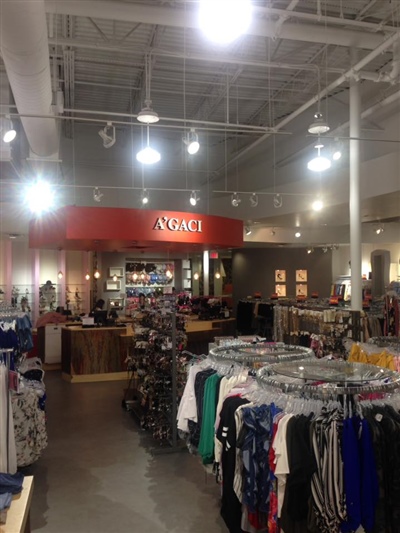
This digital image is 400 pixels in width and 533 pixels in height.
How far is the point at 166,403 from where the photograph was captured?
6000mm

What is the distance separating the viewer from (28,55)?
4.40 metres

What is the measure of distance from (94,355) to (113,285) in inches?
282

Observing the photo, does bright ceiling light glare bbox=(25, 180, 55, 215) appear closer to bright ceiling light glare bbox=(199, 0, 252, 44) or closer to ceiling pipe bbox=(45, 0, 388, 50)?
ceiling pipe bbox=(45, 0, 388, 50)

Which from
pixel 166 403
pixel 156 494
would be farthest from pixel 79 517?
pixel 166 403

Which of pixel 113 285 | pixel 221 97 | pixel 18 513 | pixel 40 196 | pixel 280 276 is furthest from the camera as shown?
pixel 280 276

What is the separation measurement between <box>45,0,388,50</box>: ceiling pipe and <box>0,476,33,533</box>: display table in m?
5.11

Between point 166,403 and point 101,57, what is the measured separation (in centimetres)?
573

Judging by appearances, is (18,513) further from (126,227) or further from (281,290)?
(281,290)

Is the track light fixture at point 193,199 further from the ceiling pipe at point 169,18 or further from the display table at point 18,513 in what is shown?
the display table at point 18,513

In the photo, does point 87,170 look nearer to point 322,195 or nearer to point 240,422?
point 322,195

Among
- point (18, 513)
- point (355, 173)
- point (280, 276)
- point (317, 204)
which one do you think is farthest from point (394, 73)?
point (280, 276)

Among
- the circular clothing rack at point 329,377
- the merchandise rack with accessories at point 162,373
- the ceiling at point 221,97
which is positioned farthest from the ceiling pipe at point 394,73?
the circular clothing rack at point 329,377

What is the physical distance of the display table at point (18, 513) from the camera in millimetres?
2537

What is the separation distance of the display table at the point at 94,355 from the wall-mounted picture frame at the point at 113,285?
6730 millimetres
